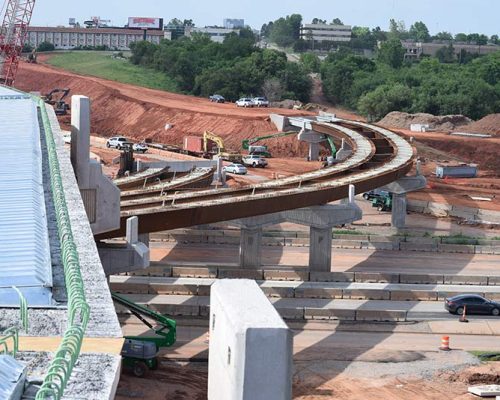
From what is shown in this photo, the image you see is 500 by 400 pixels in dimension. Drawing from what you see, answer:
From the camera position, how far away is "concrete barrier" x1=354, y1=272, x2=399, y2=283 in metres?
45.8

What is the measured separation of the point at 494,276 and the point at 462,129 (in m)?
66.4

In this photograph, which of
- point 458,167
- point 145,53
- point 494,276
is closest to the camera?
point 494,276

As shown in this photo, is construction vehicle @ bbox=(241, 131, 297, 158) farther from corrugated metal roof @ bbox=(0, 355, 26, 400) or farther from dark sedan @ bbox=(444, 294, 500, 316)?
corrugated metal roof @ bbox=(0, 355, 26, 400)

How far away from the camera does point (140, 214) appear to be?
120ft

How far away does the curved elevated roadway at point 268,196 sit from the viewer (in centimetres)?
3766

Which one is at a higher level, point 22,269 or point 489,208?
point 22,269

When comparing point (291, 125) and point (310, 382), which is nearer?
point (310, 382)

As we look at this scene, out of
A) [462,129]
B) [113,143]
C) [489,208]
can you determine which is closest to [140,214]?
[489,208]

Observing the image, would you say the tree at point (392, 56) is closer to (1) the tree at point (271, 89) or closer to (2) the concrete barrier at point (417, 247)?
(1) the tree at point (271, 89)

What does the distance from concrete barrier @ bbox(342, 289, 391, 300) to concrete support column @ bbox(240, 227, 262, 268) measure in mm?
4632

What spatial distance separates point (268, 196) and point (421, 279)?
8.35 metres

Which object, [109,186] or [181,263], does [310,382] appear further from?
[181,263]

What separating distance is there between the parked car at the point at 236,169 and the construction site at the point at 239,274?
248mm

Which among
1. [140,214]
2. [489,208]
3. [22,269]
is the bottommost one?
[489,208]
